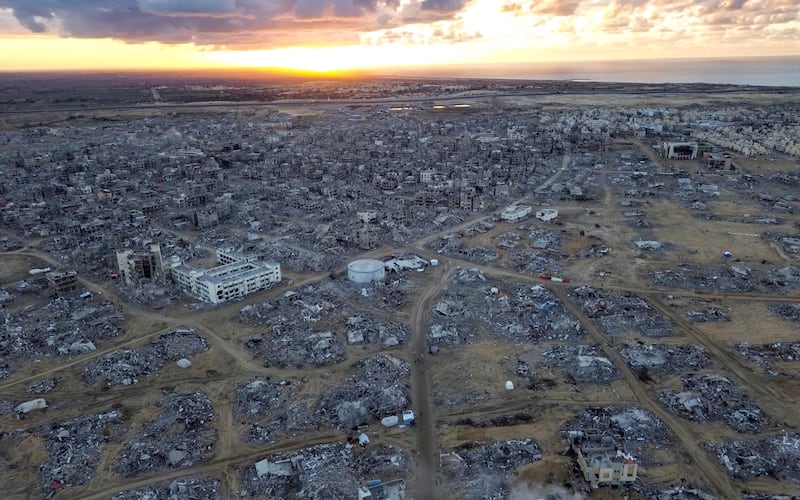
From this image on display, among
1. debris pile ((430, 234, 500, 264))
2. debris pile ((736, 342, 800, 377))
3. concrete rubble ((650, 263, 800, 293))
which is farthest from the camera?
debris pile ((430, 234, 500, 264))

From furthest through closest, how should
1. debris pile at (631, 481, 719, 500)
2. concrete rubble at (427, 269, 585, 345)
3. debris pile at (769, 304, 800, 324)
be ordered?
debris pile at (769, 304, 800, 324), concrete rubble at (427, 269, 585, 345), debris pile at (631, 481, 719, 500)

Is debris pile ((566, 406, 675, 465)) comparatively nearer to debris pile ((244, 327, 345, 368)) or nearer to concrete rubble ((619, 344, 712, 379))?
concrete rubble ((619, 344, 712, 379))

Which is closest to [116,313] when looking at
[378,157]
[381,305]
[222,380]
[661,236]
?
[222,380]

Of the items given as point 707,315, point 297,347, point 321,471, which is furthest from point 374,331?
point 707,315

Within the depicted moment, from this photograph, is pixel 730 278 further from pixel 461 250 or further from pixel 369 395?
pixel 369 395

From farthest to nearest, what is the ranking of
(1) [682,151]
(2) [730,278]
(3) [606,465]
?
(1) [682,151] → (2) [730,278] → (3) [606,465]

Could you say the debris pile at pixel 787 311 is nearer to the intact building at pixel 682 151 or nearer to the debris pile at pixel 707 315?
the debris pile at pixel 707 315

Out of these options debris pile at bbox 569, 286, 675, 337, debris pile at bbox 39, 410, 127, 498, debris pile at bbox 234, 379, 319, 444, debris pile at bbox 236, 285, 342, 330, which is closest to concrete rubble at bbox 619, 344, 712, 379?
debris pile at bbox 569, 286, 675, 337
